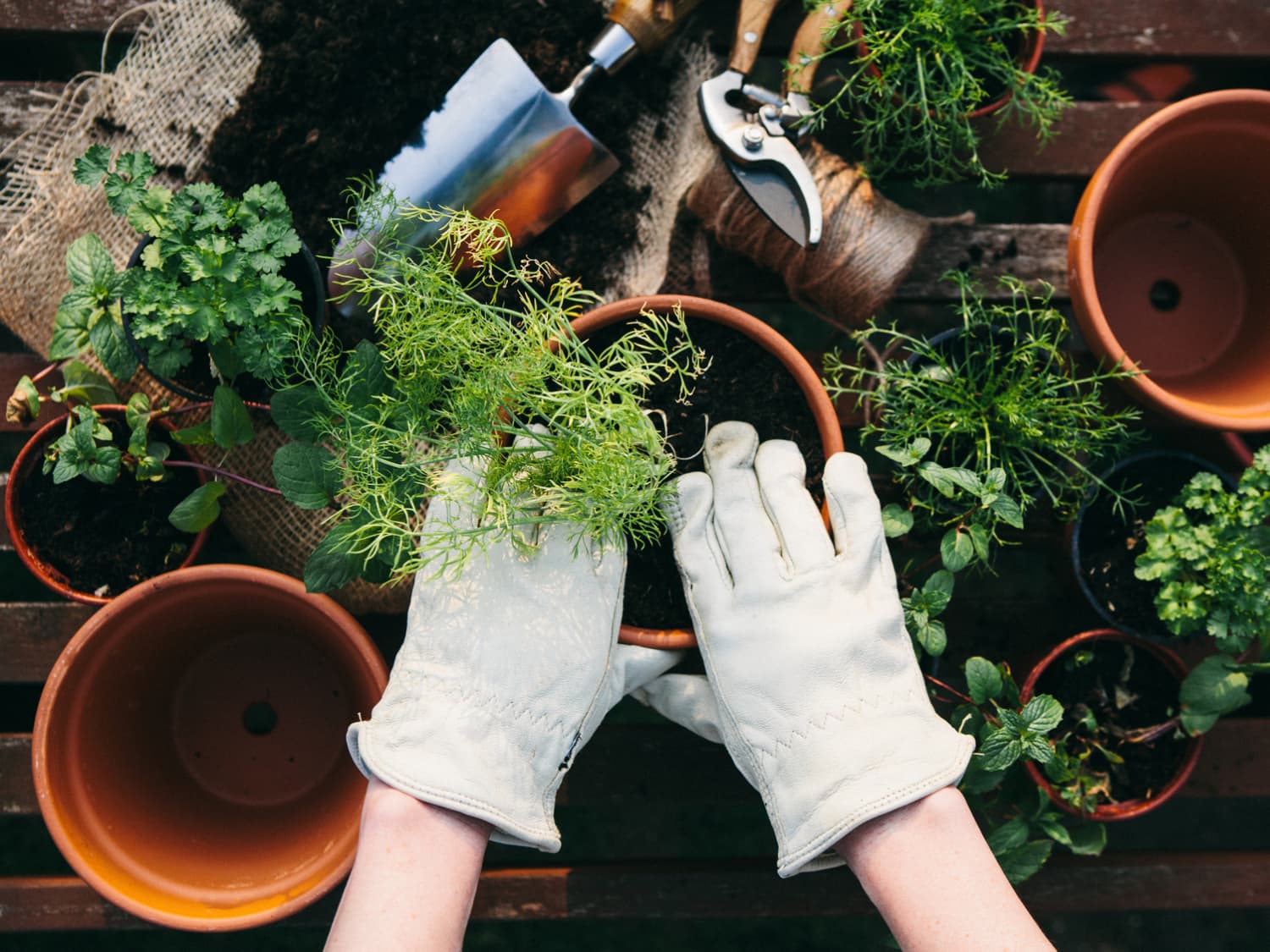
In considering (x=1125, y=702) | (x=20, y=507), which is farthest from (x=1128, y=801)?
(x=20, y=507)

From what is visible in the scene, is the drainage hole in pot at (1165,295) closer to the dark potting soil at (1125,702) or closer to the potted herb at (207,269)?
the dark potting soil at (1125,702)

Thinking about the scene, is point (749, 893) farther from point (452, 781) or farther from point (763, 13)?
point (763, 13)

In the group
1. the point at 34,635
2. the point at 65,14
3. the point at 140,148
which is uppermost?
the point at 65,14

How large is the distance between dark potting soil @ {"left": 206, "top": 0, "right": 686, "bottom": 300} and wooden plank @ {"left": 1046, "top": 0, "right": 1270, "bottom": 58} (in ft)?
1.96

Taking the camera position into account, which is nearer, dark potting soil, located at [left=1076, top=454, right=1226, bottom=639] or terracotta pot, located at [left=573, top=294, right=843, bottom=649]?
terracotta pot, located at [left=573, top=294, right=843, bottom=649]

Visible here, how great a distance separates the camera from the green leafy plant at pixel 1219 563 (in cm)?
98

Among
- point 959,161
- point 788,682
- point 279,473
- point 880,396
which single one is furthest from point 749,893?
point 959,161

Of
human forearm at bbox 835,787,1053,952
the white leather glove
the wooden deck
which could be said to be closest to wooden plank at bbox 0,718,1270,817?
the wooden deck

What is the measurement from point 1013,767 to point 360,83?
47.0 inches

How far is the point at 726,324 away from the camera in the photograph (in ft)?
3.31

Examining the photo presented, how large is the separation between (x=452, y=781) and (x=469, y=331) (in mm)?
444

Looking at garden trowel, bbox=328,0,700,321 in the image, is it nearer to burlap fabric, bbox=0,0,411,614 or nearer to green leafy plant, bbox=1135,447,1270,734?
burlap fabric, bbox=0,0,411,614

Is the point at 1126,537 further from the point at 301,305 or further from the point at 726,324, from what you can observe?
the point at 301,305

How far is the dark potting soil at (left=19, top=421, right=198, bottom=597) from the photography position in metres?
1.08
